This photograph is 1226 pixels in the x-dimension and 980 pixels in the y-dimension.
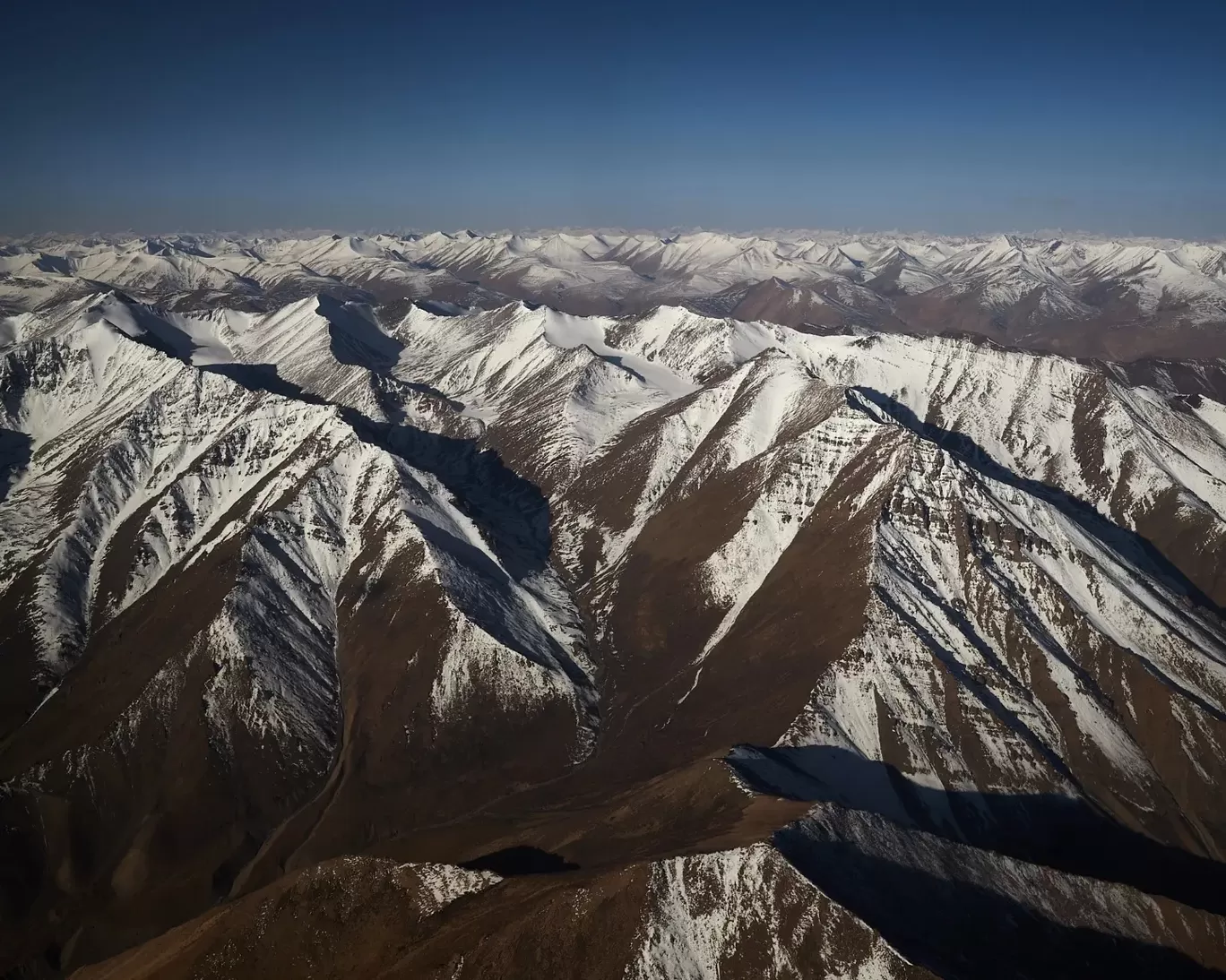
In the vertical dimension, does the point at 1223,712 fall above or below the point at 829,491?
below

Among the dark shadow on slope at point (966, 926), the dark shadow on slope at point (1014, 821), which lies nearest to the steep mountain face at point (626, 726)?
the dark shadow on slope at point (966, 926)

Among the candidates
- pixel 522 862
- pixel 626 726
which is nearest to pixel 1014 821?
pixel 626 726

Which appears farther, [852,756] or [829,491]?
[829,491]

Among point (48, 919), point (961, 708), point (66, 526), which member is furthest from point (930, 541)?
point (66, 526)

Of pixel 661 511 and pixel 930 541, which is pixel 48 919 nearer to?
pixel 661 511

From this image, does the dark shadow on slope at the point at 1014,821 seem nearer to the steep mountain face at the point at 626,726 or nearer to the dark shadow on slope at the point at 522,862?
the steep mountain face at the point at 626,726

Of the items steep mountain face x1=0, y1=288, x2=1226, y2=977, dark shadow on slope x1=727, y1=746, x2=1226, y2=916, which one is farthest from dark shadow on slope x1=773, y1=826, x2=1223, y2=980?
dark shadow on slope x1=727, y1=746, x2=1226, y2=916
